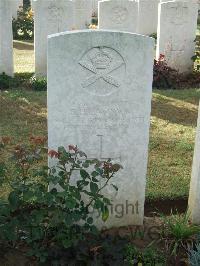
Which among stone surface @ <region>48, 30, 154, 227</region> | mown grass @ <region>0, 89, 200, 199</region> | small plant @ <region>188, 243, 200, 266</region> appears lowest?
small plant @ <region>188, 243, 200, 266</region>

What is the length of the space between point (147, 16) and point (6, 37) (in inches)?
298

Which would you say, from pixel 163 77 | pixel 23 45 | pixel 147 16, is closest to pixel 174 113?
pixel 163 77

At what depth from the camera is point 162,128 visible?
7.29 m

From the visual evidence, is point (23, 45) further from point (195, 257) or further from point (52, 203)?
point (195, 257)

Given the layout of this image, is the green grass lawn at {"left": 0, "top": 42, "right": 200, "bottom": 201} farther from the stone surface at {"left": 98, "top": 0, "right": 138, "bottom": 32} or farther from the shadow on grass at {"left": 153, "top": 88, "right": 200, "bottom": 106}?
the stone surface at {"left": 98, "top": 0, "right": 138, "bottom": 32}

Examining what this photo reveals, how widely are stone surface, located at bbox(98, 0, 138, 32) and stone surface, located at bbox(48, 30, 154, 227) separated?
615 centimetres

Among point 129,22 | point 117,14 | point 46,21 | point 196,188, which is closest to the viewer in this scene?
point 196,188

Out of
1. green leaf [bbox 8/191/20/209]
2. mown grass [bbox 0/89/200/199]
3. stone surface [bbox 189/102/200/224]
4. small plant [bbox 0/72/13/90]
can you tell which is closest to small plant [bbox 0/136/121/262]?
green leaf [bbox 8/191/20/209]

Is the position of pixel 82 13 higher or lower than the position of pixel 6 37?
higher

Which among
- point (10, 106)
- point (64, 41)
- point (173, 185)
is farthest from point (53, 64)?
point (10, 106)

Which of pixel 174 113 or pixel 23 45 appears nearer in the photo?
pixel 174 113

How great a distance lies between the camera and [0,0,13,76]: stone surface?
9133 mm

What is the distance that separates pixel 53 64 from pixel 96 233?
4.75ft

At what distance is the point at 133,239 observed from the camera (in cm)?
424
